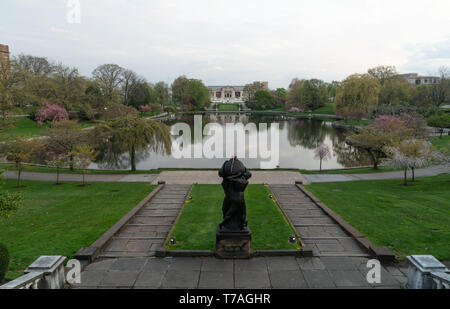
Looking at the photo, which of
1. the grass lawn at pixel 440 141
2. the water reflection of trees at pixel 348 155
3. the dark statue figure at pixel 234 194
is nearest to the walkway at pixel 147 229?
the dark statue figure at pixel 234 194

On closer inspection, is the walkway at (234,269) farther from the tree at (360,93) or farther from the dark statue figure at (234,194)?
the tree at (360,93)

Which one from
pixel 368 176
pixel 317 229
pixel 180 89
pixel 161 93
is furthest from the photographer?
pixel 180 89

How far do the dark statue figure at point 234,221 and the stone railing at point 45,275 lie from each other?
4.45 m

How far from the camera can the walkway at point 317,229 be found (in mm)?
10063

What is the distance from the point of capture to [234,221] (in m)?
9.55

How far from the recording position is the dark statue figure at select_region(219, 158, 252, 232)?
364 inches

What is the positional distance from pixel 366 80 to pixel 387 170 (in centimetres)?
4585

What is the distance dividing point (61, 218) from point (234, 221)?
8726 millimetres

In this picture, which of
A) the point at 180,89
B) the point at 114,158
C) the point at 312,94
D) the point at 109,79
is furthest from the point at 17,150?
the point at 180,89

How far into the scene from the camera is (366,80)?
214 ft

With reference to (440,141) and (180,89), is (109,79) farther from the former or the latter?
(440,141)

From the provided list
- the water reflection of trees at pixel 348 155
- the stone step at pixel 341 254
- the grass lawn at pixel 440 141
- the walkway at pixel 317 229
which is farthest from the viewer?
the grass lawn at pixel 440 141
